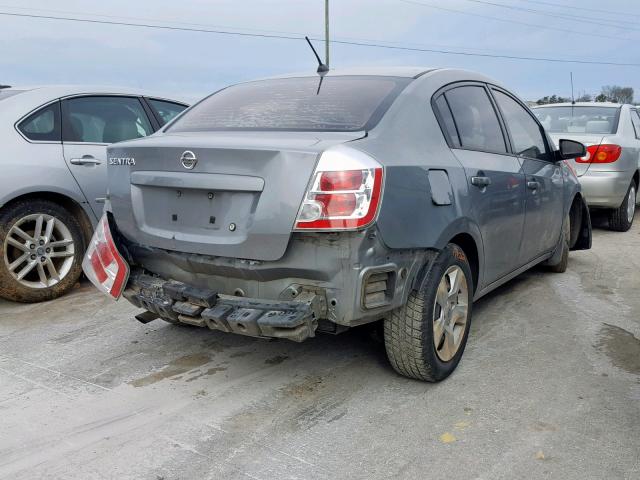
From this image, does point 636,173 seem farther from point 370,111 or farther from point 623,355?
point 370,111

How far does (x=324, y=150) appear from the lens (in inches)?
109

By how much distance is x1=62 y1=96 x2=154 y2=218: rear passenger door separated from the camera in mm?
5066

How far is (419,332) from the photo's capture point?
124 inches

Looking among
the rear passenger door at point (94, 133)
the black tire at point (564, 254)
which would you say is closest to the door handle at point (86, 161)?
the rear passenger door at point (94, 133)

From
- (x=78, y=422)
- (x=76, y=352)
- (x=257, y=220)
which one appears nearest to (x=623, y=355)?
(x=257, y=220)

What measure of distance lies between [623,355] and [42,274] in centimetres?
414

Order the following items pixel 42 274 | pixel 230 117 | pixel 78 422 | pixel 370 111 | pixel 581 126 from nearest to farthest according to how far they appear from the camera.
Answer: pixel 78 422 → pixel 370 111 → pixel 230 117 → pixel 42 274 → pixel 581 126

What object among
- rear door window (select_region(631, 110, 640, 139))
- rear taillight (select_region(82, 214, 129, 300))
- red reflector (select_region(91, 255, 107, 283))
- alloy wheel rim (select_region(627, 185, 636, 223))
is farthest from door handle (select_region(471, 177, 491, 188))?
rear door window (select_region(631, 110, 640, 139))

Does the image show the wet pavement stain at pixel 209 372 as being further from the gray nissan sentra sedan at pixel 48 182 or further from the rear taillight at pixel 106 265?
the gray nissan sentra sedan at pixel 48 182

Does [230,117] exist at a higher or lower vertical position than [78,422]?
higher

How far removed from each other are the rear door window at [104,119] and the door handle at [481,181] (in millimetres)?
3241

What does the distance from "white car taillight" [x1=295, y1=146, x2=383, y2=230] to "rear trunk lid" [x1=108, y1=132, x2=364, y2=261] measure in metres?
0.05

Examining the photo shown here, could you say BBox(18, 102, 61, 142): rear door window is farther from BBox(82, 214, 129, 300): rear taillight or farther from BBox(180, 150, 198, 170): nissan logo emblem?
BBox(180, 150, 198, 170): nissan logo emblem

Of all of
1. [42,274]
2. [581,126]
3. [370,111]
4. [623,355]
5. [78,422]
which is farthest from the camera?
[581,126]
